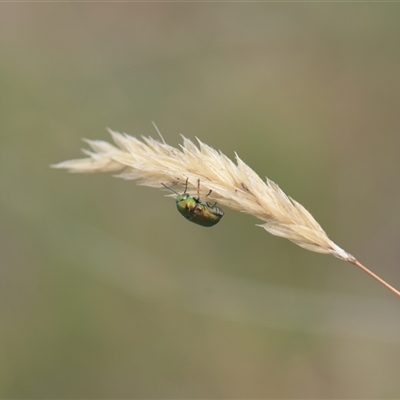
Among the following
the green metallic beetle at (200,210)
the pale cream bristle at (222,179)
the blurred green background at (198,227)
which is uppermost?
the blurred green background at (198,227)

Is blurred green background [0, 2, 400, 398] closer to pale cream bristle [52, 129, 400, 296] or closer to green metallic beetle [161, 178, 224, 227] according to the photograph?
green metallic beetle [161, 178, 224, 227]

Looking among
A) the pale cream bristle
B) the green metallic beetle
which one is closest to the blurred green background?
the green metallic beetle

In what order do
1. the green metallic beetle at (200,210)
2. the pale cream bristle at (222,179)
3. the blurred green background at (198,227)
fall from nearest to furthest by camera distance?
the pale cream bristle at (222,179) → the green metallic beetle at (200,210) → the blurred green background at (198,227)

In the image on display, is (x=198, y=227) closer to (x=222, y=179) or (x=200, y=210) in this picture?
(x=200, y=210)

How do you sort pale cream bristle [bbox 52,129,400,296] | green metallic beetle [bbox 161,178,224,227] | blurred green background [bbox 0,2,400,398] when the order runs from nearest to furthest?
pale cream bristle [bbox 52,129,400,296] → green metallic beetle [bbox 161,178,224,227] → blurred green background [bbox 0,2,400,398]

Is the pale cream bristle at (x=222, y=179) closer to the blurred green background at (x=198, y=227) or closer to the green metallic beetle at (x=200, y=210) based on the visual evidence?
the green metallic beetle at (x=200, y=210)

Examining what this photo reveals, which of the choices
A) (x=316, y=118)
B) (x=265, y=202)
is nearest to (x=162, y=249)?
(x=316, y=118)

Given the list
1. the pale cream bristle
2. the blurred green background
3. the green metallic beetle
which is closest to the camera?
the pale cream bristle

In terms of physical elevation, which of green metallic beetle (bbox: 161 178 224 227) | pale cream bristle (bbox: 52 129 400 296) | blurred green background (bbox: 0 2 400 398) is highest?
blurred green background (bbox: 0 2 400 398)

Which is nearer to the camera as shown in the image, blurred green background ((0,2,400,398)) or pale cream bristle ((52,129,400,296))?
pale cream bristle ((52,129,400,296))

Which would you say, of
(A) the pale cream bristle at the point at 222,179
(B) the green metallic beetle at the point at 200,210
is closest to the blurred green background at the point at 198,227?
(B) the green metallic beetle at the point at 200,210
